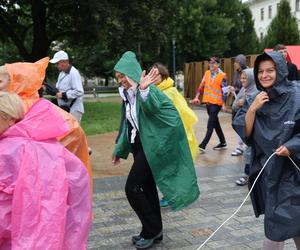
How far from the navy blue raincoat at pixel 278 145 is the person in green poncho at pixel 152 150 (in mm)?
1142

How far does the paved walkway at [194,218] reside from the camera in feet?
15.1

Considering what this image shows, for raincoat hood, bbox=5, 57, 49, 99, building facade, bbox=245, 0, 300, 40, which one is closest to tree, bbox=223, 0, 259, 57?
building facade, bbox=245, 0, 300, 40

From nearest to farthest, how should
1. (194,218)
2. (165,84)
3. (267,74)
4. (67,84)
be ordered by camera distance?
(267,74) → (194,218) → (165,84) → (67,84)

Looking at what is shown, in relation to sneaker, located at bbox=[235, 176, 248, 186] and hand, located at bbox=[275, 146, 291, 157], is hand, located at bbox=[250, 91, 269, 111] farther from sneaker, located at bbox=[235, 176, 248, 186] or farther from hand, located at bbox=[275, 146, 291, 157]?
sneaker, located at bbox=[235, 176, 248, 186]

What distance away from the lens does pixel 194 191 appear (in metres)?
4.48

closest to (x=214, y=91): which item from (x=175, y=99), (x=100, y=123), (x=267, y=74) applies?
(x=175, y=99)

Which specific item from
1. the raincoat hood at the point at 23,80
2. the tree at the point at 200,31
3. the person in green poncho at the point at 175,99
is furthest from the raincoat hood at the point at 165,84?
the tree at the point at 200,31

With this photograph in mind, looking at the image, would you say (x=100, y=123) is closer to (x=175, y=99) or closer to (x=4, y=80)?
(x=175, y=99)

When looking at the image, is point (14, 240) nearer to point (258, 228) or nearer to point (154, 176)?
point (154, 176)

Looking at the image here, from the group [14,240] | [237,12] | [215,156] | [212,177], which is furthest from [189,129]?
[237,12]

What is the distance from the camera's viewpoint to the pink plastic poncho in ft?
7.41

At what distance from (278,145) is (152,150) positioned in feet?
4.55

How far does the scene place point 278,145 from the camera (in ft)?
10.5

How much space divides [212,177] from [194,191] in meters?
2.95
